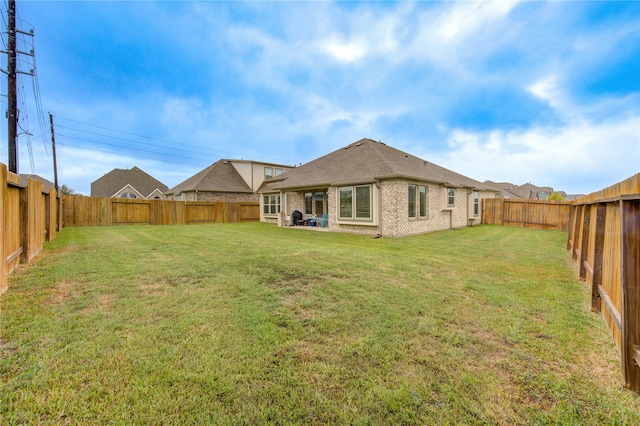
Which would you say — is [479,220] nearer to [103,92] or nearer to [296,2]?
[296,2]

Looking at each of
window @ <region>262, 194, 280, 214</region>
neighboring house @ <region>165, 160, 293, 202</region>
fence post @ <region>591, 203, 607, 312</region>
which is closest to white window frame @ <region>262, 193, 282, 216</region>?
window @ <region>262, 194, 280, 214</region>

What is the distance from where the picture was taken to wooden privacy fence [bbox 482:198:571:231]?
14977 millimetres

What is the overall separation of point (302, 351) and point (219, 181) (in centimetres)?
Answer: 2329

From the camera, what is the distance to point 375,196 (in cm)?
1141

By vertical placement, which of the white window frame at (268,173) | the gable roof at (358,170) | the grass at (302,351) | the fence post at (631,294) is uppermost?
the white window frame at (268,173)

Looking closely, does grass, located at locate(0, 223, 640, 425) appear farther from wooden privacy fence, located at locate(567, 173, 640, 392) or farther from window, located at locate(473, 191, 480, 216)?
window, located at locate(473, 191, 480, 216)

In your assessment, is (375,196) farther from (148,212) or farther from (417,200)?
(148,212)

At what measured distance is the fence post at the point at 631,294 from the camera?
2115 mm

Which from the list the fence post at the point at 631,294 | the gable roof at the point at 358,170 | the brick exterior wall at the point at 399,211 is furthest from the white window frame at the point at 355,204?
the fence post at the point at 631,294

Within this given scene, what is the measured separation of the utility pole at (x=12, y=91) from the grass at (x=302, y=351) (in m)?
9.81

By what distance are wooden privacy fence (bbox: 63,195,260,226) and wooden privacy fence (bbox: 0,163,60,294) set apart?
11.0 metres

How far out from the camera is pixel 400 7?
32.8 feet

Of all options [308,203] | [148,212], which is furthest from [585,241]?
[148,212]

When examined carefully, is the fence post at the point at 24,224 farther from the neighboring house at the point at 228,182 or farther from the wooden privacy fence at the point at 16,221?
the neighboring house at the point at 228,182
